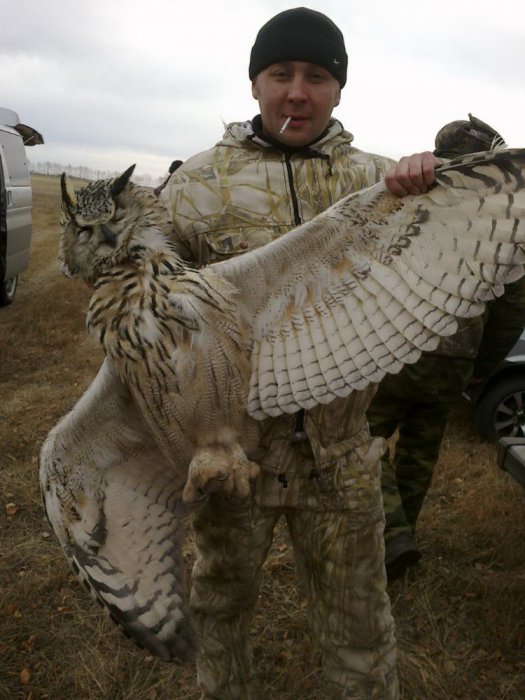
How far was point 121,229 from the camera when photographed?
217 centimetres

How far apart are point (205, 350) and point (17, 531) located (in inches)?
143

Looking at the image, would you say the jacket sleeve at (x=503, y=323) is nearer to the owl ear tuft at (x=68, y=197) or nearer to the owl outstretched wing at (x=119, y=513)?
the owl outstretched wing at (x=119, y=513)

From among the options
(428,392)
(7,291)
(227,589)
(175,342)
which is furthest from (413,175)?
(7,291)

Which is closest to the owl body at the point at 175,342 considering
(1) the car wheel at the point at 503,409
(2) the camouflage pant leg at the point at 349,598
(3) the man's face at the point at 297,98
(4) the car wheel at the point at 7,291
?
(2) the camouflage pant leg at the point at 349,598

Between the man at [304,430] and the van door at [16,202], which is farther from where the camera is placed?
the van door at [16,202]

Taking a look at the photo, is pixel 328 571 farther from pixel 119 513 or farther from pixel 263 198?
pixel 263 198

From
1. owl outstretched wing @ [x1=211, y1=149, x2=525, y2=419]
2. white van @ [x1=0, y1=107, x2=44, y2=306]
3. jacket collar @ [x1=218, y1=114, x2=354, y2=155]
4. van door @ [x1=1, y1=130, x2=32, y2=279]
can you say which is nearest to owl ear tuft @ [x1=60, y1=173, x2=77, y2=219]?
owl outstretched wing @ [x1=211, y1=149, x2=525, y2=419]

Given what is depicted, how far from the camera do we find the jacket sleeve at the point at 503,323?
400 centimetres

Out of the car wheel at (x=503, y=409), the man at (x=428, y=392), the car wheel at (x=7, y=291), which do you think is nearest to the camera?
the man at (x=428, y=392)

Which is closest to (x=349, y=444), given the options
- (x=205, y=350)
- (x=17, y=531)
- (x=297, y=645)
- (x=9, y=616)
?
(x=205, y=350)

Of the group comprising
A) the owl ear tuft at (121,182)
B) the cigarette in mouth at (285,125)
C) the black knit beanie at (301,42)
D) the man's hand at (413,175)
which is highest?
the black knit beanie at (301,42)

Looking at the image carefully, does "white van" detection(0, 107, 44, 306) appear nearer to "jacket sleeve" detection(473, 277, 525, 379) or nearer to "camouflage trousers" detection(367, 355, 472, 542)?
"camouflage trousers" detection(367, 355, 472, 542)

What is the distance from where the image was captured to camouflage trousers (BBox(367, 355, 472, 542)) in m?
3.95

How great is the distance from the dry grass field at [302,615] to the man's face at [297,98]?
3026 mm
